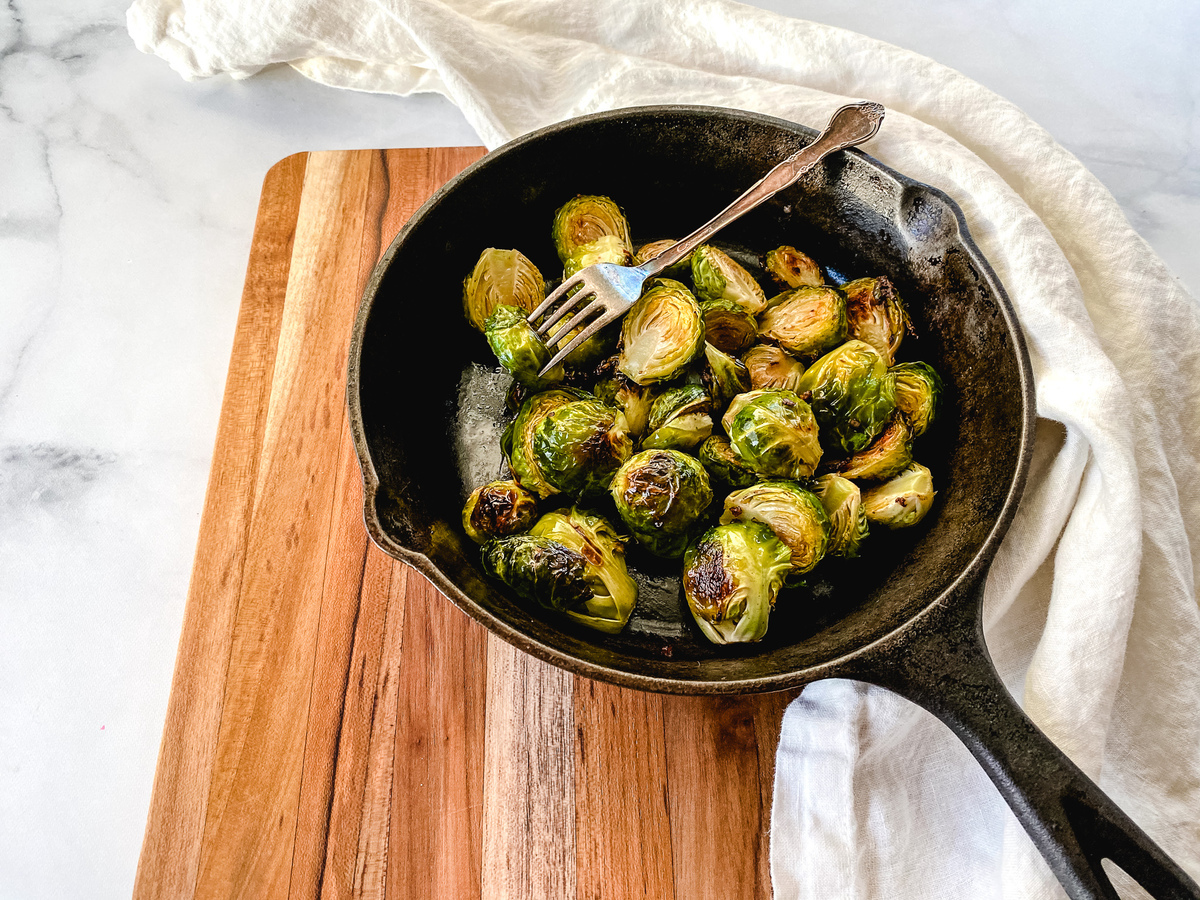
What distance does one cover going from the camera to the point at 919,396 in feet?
6.74

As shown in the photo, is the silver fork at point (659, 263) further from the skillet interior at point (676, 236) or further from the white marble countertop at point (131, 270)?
the white marble countertop at point (131, 270)

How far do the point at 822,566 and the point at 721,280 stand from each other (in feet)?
2.51

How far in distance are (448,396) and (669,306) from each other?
2.07ft

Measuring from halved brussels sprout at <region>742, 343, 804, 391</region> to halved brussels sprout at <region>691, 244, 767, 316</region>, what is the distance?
143mm

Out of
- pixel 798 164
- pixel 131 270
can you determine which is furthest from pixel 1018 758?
pixel 131 270

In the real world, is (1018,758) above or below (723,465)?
above

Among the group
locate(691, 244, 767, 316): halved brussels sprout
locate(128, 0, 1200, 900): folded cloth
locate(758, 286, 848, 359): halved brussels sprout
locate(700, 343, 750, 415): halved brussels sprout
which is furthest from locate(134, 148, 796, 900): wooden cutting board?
locate(691, 244, 767, 316): halved brussels sprout

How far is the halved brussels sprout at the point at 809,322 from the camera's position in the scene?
2100 mm

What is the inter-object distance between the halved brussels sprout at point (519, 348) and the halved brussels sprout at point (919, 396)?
841 millimetres

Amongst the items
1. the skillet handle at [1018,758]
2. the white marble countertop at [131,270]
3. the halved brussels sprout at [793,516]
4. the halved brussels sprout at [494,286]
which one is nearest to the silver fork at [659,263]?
the halved brussels sprout at [494,286]

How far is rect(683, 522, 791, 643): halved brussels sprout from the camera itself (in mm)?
1776

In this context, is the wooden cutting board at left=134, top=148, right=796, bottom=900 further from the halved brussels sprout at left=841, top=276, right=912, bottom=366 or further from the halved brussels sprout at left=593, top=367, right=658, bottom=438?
the halved brussels sprout at left=841, top=276, right=912, bottom=366

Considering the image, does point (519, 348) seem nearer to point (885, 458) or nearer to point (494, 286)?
point (494, 286)

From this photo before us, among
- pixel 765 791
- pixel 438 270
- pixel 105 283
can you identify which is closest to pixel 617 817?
pixel 765 791
